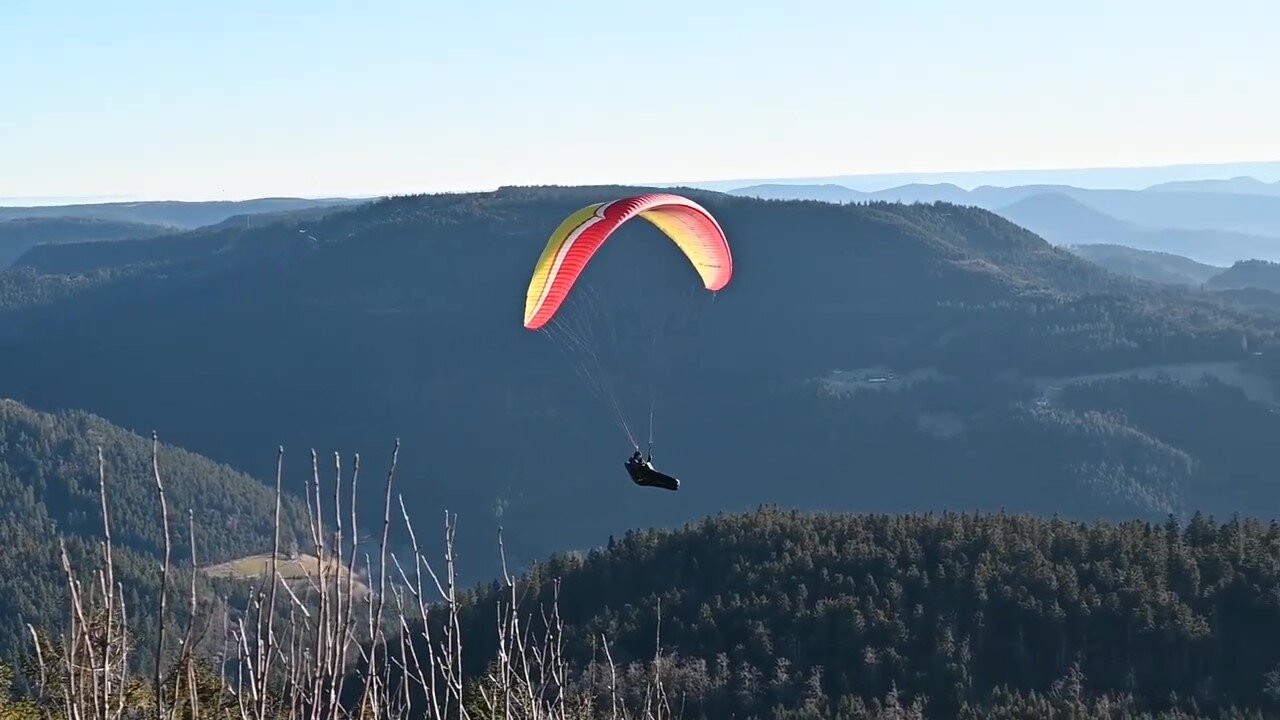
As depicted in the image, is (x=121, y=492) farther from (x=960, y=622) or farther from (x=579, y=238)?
(x=579, y=238)

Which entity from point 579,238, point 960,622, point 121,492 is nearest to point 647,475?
point 579,238

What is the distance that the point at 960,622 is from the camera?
64.9m

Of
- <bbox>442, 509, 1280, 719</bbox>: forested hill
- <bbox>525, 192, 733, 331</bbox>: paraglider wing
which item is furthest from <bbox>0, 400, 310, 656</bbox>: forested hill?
<bbox>525, 192, 733, 331</bbox>: paraglider wing

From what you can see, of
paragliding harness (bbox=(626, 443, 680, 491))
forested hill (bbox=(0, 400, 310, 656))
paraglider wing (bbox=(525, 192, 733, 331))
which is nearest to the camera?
paragliding harness (bbox=(626, 443, 680, 491))

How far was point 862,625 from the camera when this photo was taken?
64.1m

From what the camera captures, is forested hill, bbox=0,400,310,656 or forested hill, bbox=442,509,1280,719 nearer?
forested hill, bbox=442,509,1280,719

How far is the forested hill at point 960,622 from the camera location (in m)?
59.6

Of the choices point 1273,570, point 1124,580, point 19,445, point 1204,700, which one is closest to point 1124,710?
point 1204,700

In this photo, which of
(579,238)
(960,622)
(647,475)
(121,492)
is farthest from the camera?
(121,492)

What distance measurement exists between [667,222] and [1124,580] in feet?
153

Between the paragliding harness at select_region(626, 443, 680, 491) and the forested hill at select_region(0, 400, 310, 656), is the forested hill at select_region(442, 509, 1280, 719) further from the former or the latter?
the forested hill at select_region(0, 400, 310, 656)

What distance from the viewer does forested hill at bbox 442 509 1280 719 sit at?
59625 mm

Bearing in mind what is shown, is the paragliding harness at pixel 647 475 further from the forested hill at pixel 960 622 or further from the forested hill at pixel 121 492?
the forested hill at pixel 121 492

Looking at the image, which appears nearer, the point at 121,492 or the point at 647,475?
the point at 647,475
